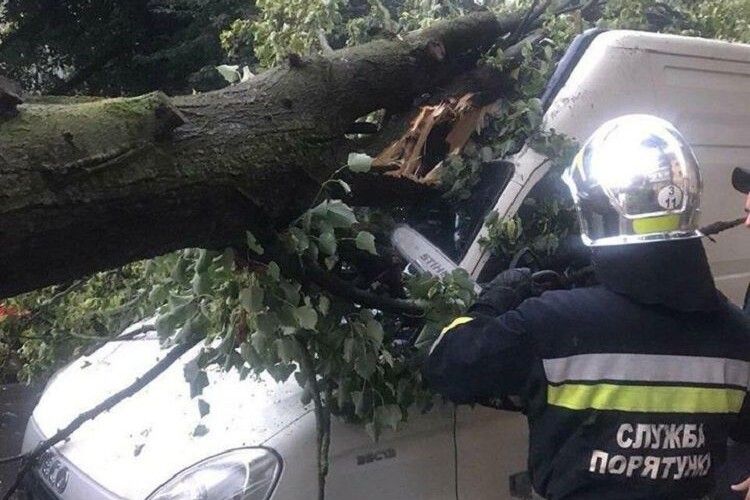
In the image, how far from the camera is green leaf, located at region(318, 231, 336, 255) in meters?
2.46

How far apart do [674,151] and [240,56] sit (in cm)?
521

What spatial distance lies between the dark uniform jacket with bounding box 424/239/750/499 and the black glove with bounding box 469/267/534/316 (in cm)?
12

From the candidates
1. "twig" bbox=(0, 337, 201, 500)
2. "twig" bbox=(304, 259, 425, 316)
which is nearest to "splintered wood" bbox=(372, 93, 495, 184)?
"twig" bbox=(304, 259, 425, 316)

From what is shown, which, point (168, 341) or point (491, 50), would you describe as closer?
point (168, 341)

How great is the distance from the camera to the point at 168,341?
9.14 feet

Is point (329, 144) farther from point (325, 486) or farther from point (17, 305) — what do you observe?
point (17, 305)

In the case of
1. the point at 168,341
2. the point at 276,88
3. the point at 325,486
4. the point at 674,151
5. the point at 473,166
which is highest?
the point at 276,88

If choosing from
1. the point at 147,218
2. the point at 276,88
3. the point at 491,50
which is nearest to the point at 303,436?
the point at 147,218

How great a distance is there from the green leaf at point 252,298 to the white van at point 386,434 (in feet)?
1.35

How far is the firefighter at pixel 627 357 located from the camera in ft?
7.25

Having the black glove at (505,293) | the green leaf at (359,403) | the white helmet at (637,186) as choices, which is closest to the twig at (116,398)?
the green leaf at (359,403)

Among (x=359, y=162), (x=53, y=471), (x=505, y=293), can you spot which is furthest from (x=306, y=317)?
(x=53, y=471)

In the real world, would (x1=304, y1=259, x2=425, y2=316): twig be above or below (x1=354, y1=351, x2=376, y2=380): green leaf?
above

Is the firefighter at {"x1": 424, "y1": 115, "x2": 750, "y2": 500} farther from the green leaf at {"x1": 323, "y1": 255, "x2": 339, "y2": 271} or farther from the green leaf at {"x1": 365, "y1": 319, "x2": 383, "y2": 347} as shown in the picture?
the green leaf at {"x1": 323, "y1": 255, "x2": 339, "y2": 271}
